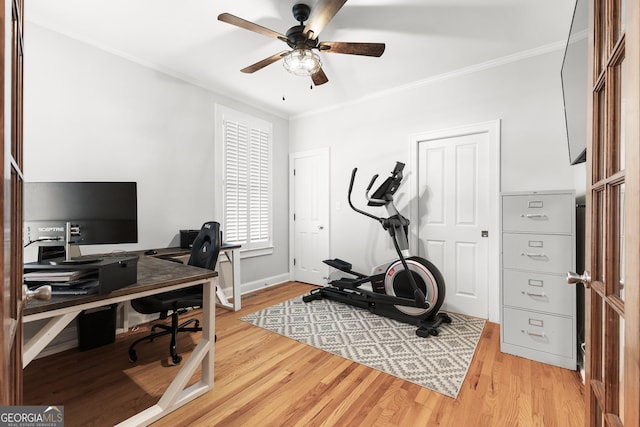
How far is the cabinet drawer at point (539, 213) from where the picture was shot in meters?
2.10

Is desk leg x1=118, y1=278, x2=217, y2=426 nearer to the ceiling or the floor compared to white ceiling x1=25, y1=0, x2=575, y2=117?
nearer to the floor

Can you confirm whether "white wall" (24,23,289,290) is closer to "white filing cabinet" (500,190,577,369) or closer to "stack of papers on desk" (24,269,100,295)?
"stack of papers on desk" (24,269,100,295)

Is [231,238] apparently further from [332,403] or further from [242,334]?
[332,403]

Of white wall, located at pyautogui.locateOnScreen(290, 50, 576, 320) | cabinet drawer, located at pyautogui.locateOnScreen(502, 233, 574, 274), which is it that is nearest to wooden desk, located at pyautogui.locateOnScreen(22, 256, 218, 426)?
cabinet drawer, located at pyautogui.locateOnScreen(502, 233, 574, 274)

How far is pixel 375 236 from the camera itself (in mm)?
3762

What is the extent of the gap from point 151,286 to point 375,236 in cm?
278

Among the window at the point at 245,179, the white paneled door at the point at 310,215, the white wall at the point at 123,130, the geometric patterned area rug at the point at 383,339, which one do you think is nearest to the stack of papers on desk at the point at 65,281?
the white wall at the point at 123,130

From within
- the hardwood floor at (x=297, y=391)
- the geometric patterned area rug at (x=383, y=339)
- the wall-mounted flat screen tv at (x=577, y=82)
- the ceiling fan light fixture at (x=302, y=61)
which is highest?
the ceiling fan light fixture at (x=302, y=61)

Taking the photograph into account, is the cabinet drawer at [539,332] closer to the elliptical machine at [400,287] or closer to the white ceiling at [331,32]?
the elliptical machine at [400,287]

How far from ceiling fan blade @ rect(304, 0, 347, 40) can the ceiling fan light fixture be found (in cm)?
13

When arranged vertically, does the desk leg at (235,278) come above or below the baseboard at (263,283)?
above

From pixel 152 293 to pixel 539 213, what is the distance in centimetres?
264

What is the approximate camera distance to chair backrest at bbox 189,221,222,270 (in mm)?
2254

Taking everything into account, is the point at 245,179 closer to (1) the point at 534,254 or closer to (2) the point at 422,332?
(2) the point at 422,332
